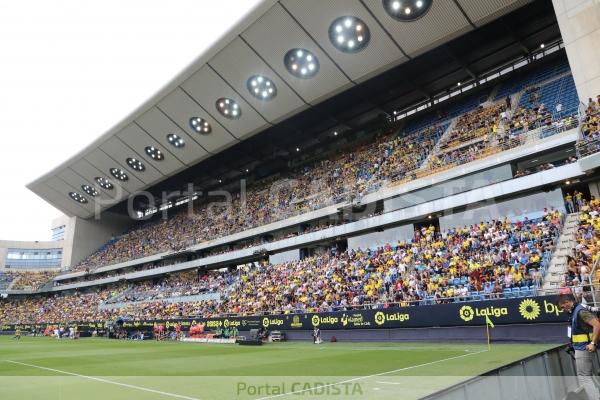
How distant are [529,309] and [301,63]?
2278 cm

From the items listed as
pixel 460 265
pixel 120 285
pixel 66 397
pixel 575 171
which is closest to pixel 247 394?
pixel 66 397

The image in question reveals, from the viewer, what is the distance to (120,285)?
60.6m

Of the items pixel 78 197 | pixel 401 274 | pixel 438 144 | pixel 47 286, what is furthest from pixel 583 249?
pixel 47 286

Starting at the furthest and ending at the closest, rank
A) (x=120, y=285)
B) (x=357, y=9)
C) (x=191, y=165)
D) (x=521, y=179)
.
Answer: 1. (x=120, y=285)
2. (x=191, y=165)
3. (x=357, y=9)
4. (x=521, y=179)

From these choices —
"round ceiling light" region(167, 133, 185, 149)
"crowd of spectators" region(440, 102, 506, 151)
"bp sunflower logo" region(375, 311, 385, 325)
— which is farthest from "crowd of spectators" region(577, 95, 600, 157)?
"round ceiling light" region(167, 133, 185, 149)

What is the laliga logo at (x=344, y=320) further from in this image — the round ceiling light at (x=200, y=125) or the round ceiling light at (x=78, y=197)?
the round ceiling light at (x=78, y=197)

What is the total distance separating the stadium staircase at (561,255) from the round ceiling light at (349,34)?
17007 mm

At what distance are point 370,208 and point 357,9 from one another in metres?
14.2

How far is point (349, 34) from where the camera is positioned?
2848 cm

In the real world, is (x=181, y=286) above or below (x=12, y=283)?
below

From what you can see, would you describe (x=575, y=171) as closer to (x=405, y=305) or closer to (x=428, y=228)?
(x=428, y=228)

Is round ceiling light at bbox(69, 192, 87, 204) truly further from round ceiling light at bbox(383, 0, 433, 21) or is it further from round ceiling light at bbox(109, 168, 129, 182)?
round ceiling light at bbox(383, 0, 433, 21)

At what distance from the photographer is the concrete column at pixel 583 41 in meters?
21.2

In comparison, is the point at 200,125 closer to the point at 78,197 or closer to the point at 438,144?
the point at 438,144
